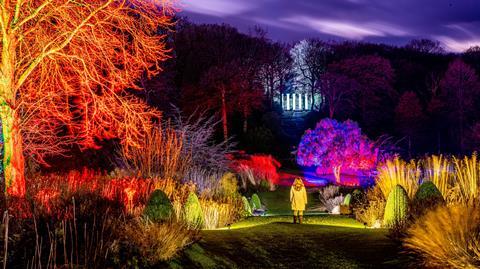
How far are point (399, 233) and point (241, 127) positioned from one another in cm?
4064

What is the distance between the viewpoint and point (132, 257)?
849cm

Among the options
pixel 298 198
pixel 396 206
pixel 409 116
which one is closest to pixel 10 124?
pixel 298 198

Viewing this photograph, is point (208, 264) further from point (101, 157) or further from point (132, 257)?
point (101, 157)

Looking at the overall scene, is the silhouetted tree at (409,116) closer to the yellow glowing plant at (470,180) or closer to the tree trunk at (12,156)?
the yellow glowing plant at (470,180)

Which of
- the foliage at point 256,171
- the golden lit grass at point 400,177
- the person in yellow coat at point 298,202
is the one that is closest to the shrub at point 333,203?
the person in yellow coat at point 298,202

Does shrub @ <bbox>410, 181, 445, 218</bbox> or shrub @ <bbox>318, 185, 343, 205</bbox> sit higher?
shrub @ <bbox>410, 181, 445, 218</bbox>

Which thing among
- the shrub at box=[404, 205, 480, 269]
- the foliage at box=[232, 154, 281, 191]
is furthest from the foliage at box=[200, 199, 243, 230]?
the foliage at box=[232, 154, 281, 191]

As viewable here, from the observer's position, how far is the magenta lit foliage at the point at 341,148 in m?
39.2

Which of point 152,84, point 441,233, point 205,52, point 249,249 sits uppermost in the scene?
point 205,52

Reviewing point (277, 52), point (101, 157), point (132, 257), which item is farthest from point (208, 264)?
point (277, 52)

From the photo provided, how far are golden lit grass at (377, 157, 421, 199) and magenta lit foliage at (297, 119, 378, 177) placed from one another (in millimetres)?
22054

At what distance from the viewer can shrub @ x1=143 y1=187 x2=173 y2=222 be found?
39.0 ft

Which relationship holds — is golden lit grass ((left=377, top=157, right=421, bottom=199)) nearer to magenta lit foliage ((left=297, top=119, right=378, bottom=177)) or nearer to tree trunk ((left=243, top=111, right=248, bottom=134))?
magenta lit foliage ((left=297, top=119, right=378, bottom=177))

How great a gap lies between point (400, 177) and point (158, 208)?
24.8 ft
